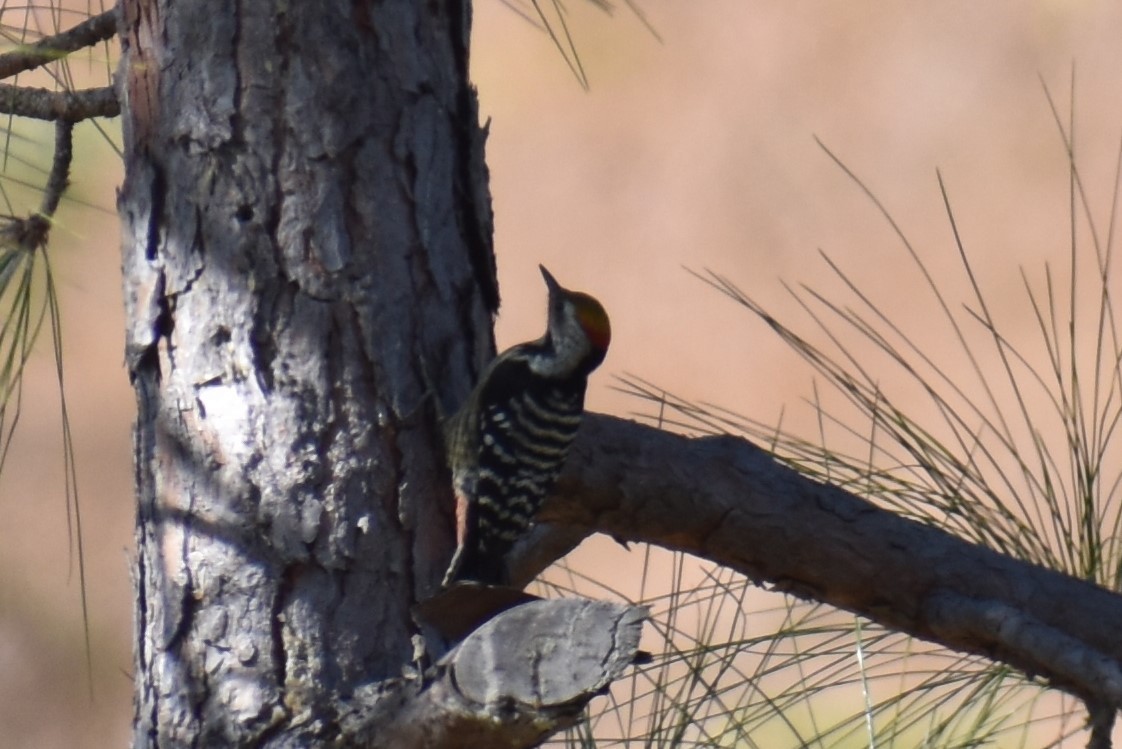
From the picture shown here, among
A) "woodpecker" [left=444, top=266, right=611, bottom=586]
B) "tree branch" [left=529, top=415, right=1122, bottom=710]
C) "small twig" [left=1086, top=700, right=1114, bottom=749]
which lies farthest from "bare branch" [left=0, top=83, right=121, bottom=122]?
"small twig" [left=1086, top=700, right=1114, bottom=749]

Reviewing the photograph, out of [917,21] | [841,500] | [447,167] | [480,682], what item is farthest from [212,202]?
[917,21]

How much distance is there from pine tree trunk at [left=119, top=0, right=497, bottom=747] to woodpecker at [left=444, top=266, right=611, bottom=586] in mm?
105

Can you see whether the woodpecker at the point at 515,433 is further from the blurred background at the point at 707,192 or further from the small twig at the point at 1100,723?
the blurred background at the point at 707,192

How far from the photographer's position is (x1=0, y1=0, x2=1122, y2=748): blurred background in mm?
8414

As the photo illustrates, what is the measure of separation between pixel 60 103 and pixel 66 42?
0.09m

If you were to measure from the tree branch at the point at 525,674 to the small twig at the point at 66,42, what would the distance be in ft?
3.55

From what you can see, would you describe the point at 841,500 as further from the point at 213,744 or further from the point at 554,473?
the point at 213,744

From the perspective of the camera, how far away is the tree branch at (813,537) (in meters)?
1.95

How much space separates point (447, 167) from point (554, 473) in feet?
1.47

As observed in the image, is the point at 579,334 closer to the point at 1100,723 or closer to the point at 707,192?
the point at 1100,723

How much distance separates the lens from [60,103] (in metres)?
2.04

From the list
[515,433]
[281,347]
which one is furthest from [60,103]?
[515,433]

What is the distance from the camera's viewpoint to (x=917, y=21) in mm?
9516

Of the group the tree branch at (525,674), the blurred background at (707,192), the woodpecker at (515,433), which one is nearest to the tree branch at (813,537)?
the woodpecker at (515,433)
